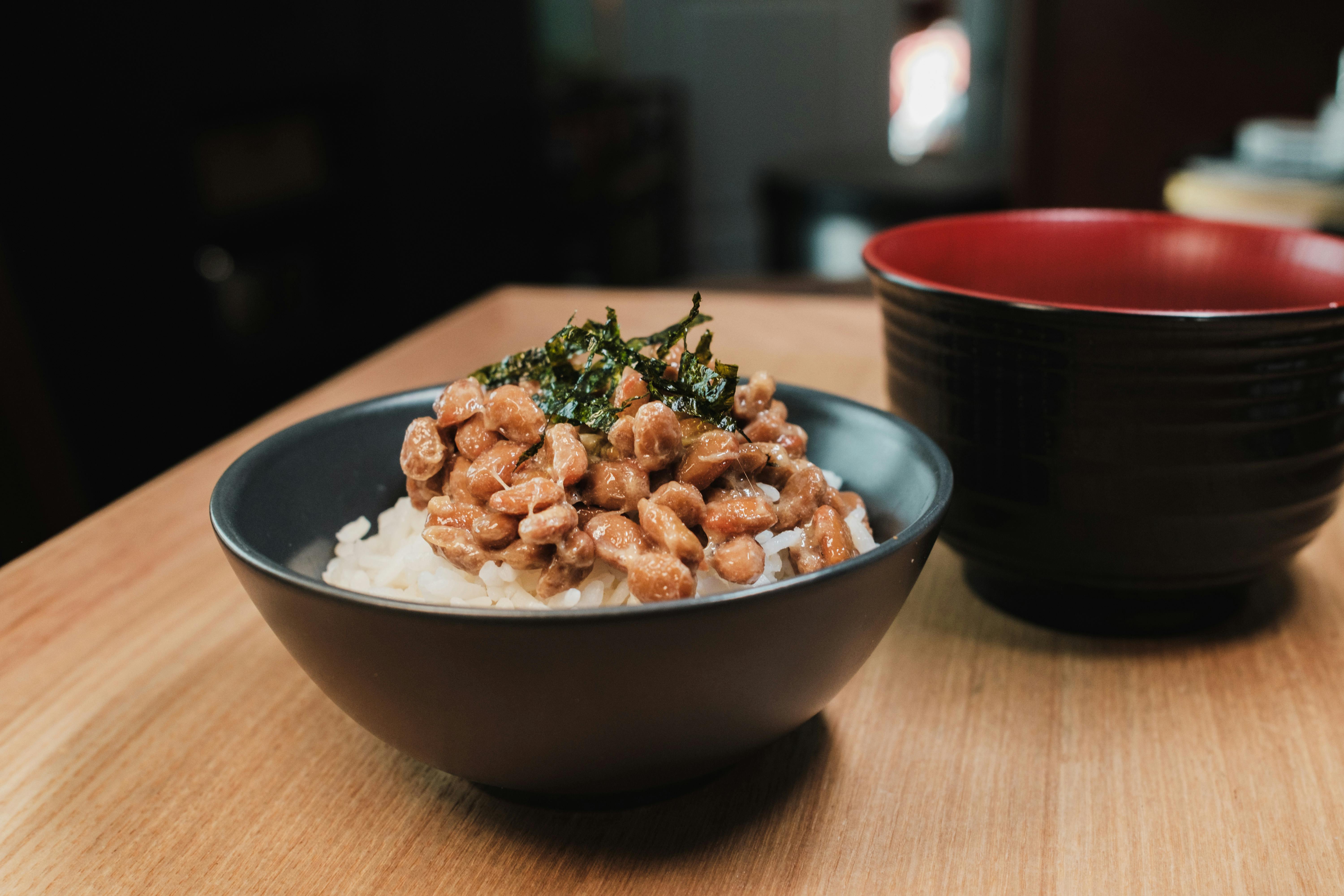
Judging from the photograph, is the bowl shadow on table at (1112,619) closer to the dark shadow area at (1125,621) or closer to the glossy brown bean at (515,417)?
the dark shadow area at (1125,621)

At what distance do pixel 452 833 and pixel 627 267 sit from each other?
5414 millimetres

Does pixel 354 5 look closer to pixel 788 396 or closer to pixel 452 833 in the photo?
pixel 788 396

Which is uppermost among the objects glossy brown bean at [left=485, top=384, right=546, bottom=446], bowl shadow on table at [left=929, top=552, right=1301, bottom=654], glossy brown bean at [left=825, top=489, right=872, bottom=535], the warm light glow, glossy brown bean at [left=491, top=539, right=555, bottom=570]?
glossy brown bean at [left=485, top=384, right=546, bottom=446]

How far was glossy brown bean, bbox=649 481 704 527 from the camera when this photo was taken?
0.68 m

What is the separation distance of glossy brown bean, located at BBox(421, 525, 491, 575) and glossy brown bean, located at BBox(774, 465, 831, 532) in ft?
0.65

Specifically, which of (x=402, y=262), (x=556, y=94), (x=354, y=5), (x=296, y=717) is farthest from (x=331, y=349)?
(x=296, y=717)

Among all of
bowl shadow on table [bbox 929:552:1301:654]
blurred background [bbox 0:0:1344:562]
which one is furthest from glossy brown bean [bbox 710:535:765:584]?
blurred background [bbox 0:0:1344:562]

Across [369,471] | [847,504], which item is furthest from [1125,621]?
[369,471]

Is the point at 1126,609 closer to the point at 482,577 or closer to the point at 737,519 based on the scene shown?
the point at 737,519

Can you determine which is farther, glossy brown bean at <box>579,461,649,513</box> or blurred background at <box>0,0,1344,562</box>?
blurred background at <box>0,0,1344,562</box>

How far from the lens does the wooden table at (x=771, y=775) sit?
2.10 feet

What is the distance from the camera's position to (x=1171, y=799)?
70cm

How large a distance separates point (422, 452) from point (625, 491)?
0.52ft

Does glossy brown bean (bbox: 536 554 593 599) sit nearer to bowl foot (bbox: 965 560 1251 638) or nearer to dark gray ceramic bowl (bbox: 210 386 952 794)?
dark gray ceramic bowl (bbox: 210 386 952 794)
